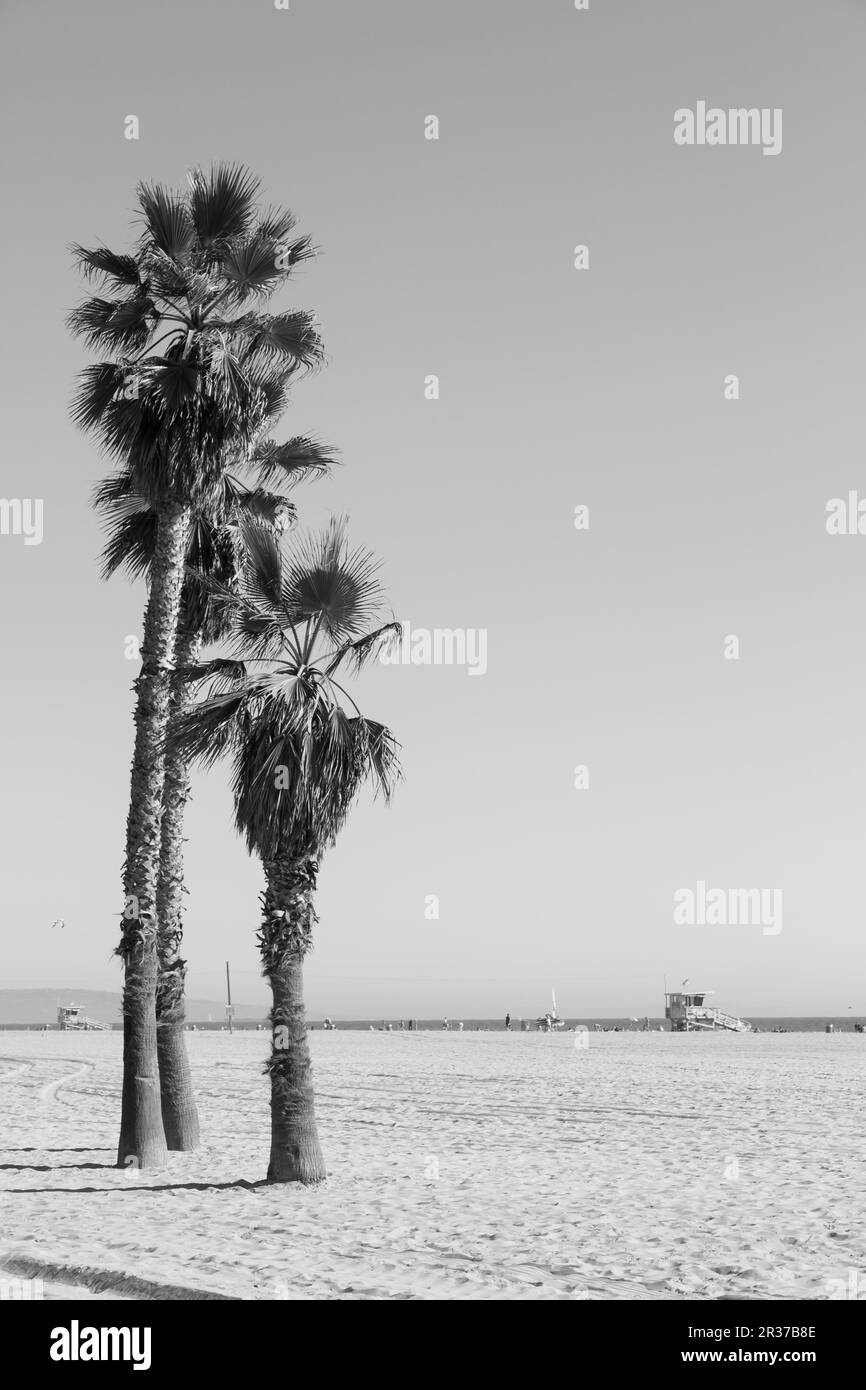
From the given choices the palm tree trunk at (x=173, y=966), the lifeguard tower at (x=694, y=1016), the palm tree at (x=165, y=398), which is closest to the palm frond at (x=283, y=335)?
the palm tree at (x=165, y=398)

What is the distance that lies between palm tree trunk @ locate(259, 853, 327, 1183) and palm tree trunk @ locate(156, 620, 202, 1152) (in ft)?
8.91

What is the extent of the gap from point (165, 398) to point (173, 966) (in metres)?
7.50

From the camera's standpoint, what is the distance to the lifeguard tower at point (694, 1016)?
96.3 m

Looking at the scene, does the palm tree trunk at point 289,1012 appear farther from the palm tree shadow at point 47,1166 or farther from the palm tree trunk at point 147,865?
the palm tree shadow at point 47,1166

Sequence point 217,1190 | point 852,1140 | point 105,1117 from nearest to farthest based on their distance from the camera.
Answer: point 217,1190, point 852,1140, point 105,1117

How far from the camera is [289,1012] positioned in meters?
13.8

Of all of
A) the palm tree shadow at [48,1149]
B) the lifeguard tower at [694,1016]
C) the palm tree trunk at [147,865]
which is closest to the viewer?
the palm tree trunk at [147,865]

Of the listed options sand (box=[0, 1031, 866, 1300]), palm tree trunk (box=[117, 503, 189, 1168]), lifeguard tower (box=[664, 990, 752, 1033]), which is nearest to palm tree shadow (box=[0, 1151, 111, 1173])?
sand (box=[0, 1031, 866, 1300])

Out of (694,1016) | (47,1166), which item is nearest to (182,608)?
(47,1166)

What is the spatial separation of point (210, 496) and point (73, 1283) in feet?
32.8

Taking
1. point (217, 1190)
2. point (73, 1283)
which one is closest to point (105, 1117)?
point (217, 1190)

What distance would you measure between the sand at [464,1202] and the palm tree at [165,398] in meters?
2.53
